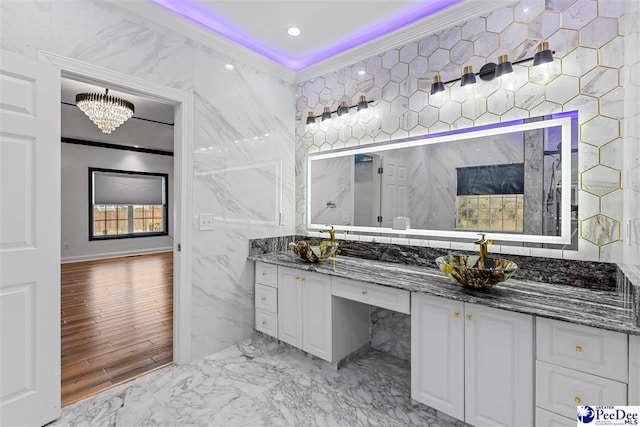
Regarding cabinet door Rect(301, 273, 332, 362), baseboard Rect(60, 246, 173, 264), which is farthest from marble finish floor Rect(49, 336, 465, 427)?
baseboard Rect(60, 246, 173, 264)

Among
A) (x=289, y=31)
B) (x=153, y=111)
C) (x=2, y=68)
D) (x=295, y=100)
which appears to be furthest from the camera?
(x=153, y=111)

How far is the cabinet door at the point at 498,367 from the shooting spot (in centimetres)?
154

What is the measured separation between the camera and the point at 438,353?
1.83 m

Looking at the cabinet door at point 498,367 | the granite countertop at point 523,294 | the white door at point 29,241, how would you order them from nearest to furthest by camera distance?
the granite countertop at point 523,294
the cabinet door at point 498,367
the white door at point 29,241

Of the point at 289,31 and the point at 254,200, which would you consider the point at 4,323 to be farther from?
the point at 289,31

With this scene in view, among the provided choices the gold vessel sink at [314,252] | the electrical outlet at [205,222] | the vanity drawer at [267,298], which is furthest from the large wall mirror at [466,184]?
the electrical outlet at [205,222]

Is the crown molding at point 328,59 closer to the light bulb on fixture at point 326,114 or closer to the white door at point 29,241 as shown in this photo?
the light bulb on fixture at point 326,114

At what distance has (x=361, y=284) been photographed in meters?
2.19

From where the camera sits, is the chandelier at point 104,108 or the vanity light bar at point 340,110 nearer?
the vanity light bar at point 340,110

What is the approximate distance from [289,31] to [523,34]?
171 centimetres

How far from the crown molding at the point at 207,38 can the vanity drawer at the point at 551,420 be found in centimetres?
321

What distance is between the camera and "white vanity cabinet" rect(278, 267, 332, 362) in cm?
241

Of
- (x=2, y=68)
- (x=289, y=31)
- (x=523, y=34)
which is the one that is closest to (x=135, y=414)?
(x=2, y=68)

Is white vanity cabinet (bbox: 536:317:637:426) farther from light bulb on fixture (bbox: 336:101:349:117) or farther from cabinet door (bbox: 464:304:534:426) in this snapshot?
Answer: light bulb on fixture (bbox: 336:101:349:117)
